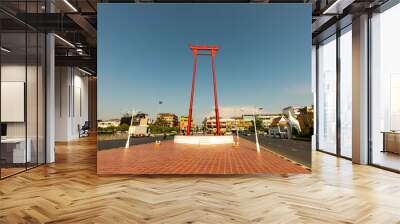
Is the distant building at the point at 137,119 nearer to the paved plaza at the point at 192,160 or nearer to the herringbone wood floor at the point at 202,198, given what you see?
the paved plaza at the point at 192,160

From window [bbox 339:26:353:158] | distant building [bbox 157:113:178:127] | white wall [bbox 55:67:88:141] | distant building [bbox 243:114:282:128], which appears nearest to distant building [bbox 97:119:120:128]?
distant building [bbox 157:113:178:127]

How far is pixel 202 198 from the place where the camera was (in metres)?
4.77

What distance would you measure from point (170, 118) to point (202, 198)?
1912 mm

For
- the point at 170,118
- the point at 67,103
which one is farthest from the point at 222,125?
the point at 67,103

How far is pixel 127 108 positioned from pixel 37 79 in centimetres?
240

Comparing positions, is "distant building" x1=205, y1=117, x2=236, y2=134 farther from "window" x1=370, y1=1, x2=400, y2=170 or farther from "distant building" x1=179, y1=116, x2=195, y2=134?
"window" x1=370, y1=1, x2=400, y2=170

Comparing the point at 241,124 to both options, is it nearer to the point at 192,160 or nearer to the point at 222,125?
the point at 222,125

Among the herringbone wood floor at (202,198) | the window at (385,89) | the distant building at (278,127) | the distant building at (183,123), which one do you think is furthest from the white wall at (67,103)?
the window at (385,89)

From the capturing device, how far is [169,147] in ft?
20.7

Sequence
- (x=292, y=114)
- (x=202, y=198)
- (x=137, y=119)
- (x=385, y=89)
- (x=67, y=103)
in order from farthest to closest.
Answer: (x=67, y=103), (x=385, y=89), (x=292, y=114), (x=137, y=119), (x=202, y=198)

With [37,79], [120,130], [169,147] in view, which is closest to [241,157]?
[169,147]

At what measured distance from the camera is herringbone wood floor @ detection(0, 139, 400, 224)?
3916 mm

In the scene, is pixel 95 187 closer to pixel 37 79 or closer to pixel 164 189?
pixel 164 189

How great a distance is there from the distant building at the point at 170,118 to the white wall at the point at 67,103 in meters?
10.5
